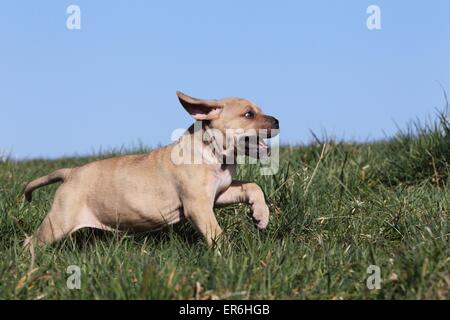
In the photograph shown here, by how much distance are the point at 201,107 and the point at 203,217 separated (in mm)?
921

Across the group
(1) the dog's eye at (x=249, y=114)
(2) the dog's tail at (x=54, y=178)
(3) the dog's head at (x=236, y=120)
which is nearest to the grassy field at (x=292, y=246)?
(2) the dog's tail at (x=54, y=178)

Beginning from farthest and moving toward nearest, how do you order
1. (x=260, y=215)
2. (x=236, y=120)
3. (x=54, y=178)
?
(x=54, y=178) < (x=260, y=215) < (x=236, y=120)

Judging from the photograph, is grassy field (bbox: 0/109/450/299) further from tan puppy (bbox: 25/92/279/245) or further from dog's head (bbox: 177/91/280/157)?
dog's head (bbox: 177/91/280/157)

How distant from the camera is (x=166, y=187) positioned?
19.3 ft

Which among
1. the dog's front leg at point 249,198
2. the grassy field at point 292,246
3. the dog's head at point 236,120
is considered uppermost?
the dog's head at point 236,120

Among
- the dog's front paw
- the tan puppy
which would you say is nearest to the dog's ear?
the tan puppy

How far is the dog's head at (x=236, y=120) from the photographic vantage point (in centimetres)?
584

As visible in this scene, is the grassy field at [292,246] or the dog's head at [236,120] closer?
the grassy field at [292,246]

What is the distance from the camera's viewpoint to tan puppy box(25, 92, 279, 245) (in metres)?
5.77

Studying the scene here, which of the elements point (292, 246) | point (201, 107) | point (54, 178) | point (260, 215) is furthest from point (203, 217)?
point (54, 178)

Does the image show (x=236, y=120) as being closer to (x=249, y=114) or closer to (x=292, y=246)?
(x=249, y=114)

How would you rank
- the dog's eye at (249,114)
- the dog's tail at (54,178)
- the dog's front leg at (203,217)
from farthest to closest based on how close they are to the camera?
the dog's tail at (54,178), the dog's eye at (249,114), the dog's front leg at (203,217)

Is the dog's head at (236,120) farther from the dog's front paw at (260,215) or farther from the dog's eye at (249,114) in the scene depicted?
the dog's front paw at (260,215)
